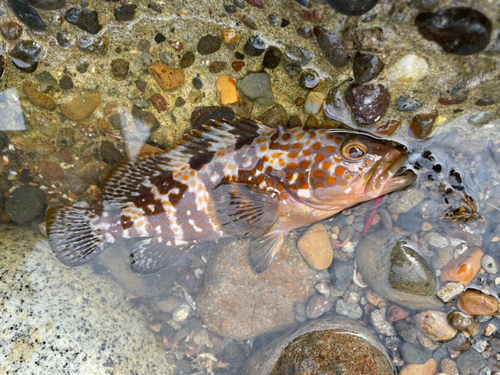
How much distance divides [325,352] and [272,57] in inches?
124

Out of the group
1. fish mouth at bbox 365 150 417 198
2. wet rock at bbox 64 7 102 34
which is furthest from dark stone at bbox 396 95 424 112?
wet rock at bbox 64 7 102 34

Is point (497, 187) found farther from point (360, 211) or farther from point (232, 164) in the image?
point (232, 164)

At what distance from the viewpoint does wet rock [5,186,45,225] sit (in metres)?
4.19

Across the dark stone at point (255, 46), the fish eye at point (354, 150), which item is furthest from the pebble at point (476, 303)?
the dark stone at point (255, 46)

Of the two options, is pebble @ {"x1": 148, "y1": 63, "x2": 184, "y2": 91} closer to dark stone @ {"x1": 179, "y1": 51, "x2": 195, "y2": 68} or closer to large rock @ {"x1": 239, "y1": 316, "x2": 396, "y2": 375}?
dark stone @ {"x1": 179, "y1": 51, "x2": 195, "y2": 68}

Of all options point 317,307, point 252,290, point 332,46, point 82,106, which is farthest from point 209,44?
point 317,307

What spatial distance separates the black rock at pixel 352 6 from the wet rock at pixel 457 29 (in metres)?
0.41

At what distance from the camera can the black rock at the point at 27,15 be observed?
3197mm

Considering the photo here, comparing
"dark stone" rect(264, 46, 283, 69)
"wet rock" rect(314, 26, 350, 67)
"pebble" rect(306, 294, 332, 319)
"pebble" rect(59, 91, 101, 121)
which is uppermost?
"wet rock" rect(314, 26, 350, 67)

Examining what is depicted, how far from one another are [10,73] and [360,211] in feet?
14.8

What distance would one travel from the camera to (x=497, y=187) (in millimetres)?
3346

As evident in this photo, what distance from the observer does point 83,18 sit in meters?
3.19

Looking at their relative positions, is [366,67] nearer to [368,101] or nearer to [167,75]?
[368,101]

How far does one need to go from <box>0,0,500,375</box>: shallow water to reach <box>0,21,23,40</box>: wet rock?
4cm
